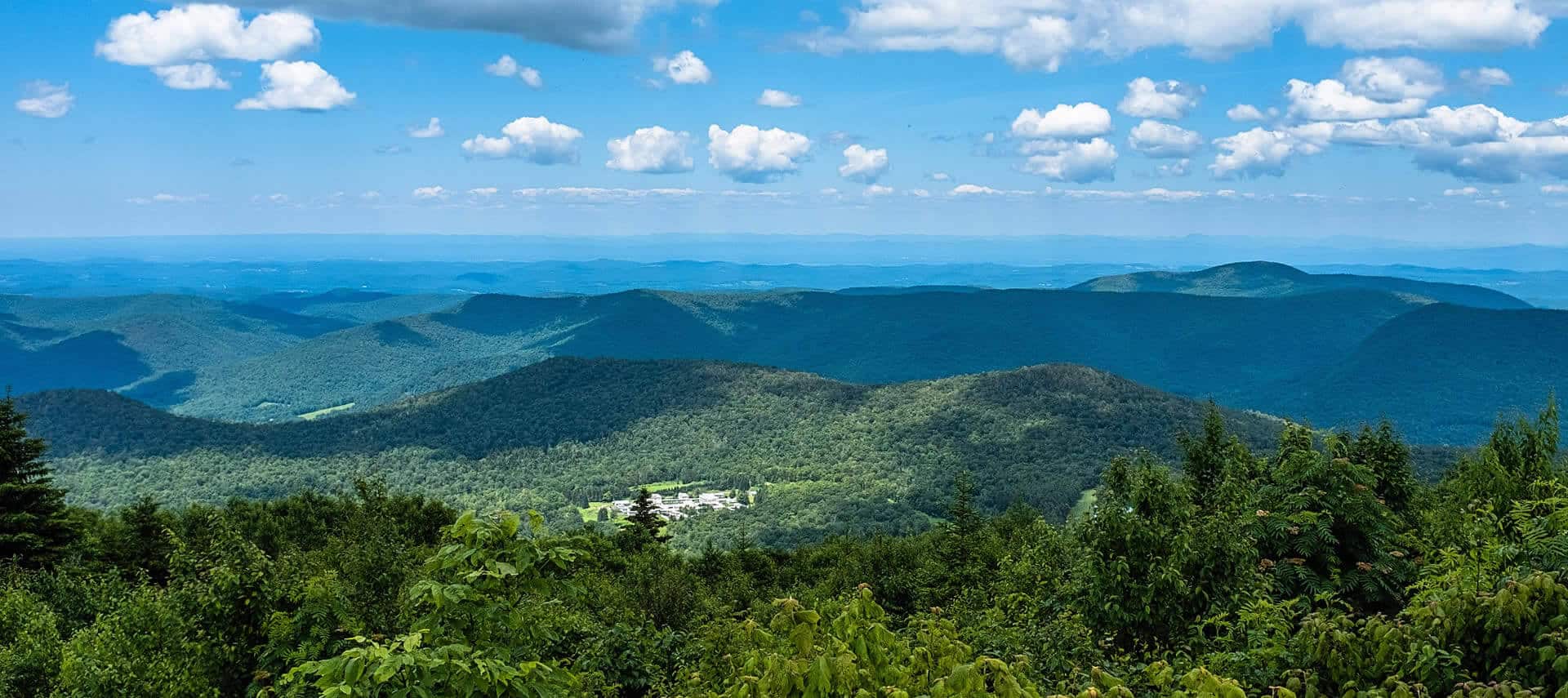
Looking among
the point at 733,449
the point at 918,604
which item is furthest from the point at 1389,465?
the point at 733,449

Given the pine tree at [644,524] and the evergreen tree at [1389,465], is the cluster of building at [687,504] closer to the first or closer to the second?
the pine tree at [644,524]

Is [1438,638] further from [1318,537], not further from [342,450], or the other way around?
[342,450]

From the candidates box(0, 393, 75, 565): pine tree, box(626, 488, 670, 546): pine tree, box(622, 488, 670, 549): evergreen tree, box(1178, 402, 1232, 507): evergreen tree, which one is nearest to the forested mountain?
box(626, 488, 670, 546): pine tree

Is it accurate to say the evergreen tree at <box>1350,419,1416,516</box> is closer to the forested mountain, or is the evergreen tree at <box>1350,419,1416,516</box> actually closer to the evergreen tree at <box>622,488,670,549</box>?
the evergreen tree at <box>622,488,670,549</box>

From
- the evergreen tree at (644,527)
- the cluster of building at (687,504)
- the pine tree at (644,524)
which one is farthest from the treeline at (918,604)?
the cluster of building at (687,504)

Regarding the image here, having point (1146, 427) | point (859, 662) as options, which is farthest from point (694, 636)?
point (1146, 427)

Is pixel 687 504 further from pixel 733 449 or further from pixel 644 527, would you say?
pixel 644 527
